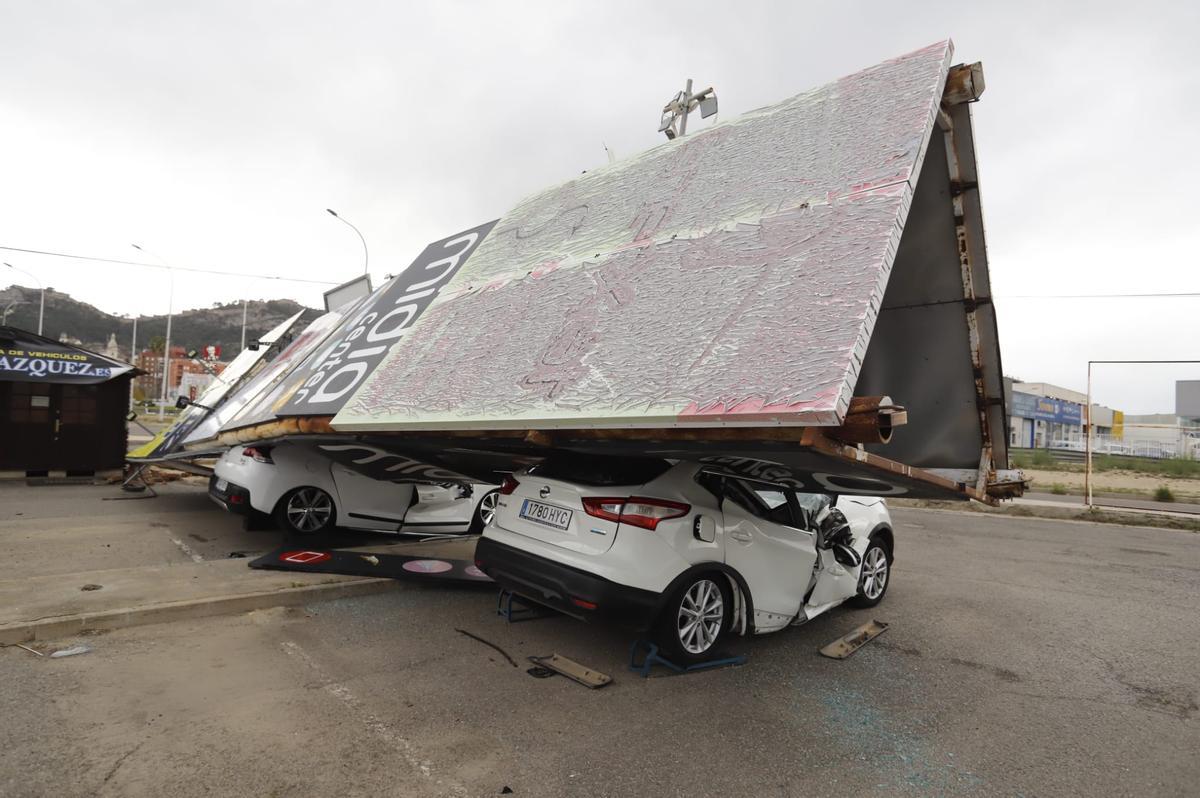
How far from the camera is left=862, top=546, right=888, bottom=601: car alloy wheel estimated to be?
6.14m

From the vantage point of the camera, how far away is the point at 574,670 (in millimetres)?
4258

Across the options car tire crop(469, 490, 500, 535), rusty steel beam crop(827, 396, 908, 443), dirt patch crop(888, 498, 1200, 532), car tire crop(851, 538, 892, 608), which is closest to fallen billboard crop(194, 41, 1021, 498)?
rusty steel beam crop(827, 396, 908, 443)

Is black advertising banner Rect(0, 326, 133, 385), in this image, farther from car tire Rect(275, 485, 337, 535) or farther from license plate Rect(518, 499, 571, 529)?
license plate Rect(518, 499, 571, 529)

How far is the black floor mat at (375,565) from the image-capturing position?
620 cm

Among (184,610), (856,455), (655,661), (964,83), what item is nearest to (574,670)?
(655,661)

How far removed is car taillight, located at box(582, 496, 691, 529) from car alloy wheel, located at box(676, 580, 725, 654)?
0.50 m

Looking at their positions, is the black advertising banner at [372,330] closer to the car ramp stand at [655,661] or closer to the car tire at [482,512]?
the car tire at [482,512]

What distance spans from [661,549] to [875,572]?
3.18 meters

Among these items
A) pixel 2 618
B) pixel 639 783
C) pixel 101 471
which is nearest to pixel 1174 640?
pixel 639 783

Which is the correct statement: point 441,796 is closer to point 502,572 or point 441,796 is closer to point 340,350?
point 502,572

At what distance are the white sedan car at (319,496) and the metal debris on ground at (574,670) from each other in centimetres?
422

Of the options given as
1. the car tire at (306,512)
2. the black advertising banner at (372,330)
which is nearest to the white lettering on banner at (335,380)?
the black advertising banner at (372,330)

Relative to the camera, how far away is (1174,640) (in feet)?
18.2

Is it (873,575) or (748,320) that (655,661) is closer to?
(748,320)
